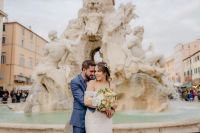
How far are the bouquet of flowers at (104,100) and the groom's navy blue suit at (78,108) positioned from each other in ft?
0.91

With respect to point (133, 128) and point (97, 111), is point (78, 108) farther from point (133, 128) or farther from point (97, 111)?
point (133, 128)

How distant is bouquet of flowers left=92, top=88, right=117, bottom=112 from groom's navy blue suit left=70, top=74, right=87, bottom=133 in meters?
0.28

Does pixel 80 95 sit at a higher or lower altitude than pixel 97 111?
higher

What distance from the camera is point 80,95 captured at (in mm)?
3639

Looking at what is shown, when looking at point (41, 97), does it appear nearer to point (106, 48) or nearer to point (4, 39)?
point (106, 48)

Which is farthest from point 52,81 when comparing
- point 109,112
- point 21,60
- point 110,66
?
point 21,60

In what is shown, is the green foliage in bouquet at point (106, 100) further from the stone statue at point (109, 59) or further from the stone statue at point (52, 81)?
the stone statue at point (52, 81)

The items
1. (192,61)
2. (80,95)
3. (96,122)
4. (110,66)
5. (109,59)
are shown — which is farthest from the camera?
(192,61)

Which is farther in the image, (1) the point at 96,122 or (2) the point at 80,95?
(2) the point at 80,95

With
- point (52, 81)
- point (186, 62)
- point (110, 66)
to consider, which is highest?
point (186, 62)

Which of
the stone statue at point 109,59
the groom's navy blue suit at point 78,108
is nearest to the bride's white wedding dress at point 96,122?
the groom's navy blue suit at point 78,108

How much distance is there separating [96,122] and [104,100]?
28cm

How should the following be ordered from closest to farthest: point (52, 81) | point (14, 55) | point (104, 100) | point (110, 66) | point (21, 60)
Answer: point (104, 100)
point (110, 66)
point (52, 81)
point (14, 55)
point (21, 60)

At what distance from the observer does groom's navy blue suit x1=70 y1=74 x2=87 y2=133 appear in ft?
11.8
